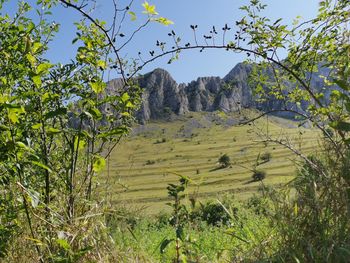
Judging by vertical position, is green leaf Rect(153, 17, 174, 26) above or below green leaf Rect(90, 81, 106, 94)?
above

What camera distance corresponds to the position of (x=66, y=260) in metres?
2.86

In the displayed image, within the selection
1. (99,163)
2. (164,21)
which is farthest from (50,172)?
(164,21)

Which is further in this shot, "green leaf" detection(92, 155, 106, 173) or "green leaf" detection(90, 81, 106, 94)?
"green leaf" detection(90, 81, 106, 94)

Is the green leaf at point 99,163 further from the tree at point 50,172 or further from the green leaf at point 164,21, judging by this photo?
the green leaf at point 164,21

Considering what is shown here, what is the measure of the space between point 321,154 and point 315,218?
25.2 inches

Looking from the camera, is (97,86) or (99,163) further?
(97,86)

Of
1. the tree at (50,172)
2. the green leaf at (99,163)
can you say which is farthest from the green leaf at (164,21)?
the green leaf at (99,163)

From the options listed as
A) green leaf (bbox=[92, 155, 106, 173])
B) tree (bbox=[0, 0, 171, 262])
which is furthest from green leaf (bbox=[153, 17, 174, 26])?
green leaf (bbox=[92, 155, 106, 173])

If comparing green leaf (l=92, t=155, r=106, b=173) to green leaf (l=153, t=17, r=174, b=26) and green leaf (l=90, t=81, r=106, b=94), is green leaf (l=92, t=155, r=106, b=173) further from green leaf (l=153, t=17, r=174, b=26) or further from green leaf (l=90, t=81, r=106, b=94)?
green leaf (l=153, t=17, r=174, b=26)

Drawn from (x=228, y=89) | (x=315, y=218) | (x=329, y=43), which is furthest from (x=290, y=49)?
(x=315, y=218)

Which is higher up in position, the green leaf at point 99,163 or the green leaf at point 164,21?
the green leaf at point 164,21

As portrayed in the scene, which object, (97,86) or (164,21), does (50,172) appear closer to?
(97,86)

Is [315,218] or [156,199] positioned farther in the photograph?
[156,199]

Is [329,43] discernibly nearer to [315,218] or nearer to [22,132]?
[315,218]
